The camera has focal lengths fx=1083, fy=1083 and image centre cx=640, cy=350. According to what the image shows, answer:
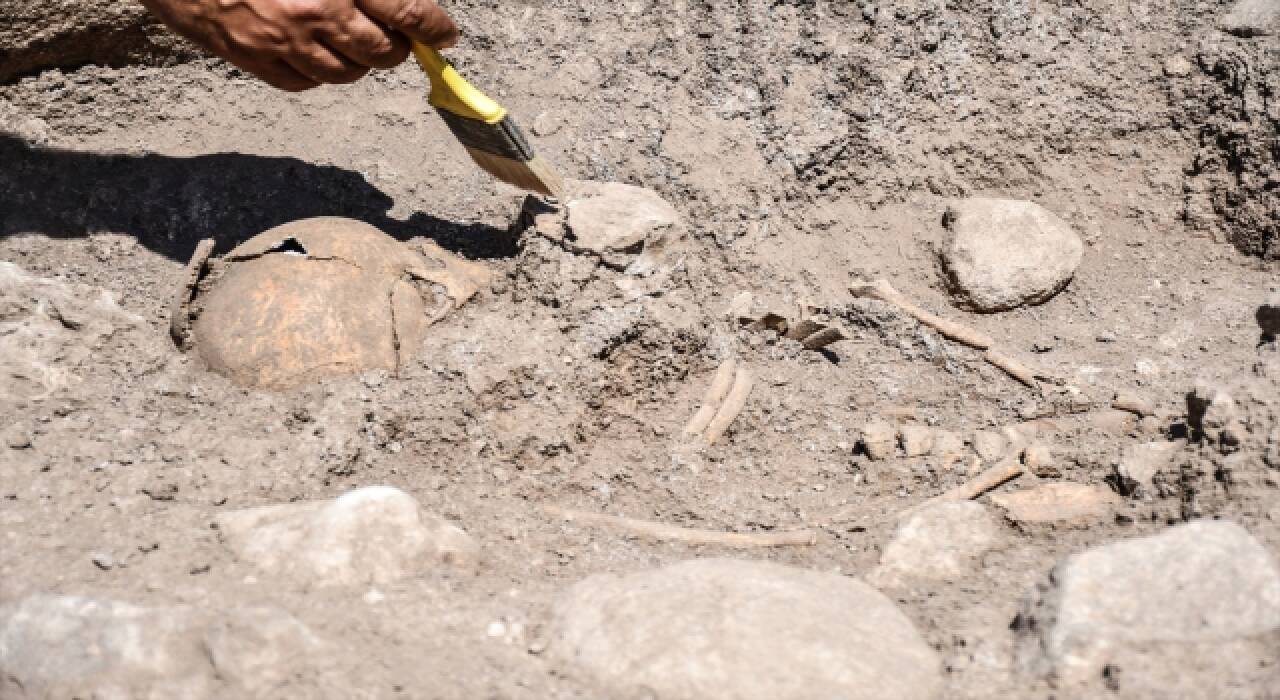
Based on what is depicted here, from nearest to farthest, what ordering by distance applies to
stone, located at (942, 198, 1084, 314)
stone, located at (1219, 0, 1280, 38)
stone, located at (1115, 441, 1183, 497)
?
stone, located at (1115, 441, 1183, 497) < stone, located at (942, 198, 1084, 314) < stone, located at (1219, 0, 1280, 38)

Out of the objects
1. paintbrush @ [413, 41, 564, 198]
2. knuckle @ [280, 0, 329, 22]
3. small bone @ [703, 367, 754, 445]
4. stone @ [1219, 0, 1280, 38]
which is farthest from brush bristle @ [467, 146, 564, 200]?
stone @ [1219, 0, 1280, 38]

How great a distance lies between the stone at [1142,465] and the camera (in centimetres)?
291

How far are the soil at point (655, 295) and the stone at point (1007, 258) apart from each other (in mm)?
85

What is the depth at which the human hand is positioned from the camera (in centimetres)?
304

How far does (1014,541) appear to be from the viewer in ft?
9.54

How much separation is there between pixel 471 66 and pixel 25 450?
2.41m

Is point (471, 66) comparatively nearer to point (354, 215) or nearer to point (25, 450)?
point (354, 215)

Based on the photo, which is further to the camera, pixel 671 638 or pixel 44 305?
pixel 44 305

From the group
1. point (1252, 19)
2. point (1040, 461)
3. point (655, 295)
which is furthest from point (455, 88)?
point (1252, 19)

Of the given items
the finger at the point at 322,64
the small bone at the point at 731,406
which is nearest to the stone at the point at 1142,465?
the small bone at the point at 731,406

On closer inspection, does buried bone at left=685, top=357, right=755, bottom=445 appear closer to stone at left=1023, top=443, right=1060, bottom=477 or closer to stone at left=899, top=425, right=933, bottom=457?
stone at left=899, top=425, right=933, bottom=457

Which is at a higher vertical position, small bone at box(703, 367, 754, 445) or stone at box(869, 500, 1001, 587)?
stone at box(869, 500, 1001, 587)

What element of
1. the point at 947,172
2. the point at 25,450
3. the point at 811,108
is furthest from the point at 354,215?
the point at 947,172

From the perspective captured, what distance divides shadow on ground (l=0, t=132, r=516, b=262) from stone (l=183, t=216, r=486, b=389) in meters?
0.56
